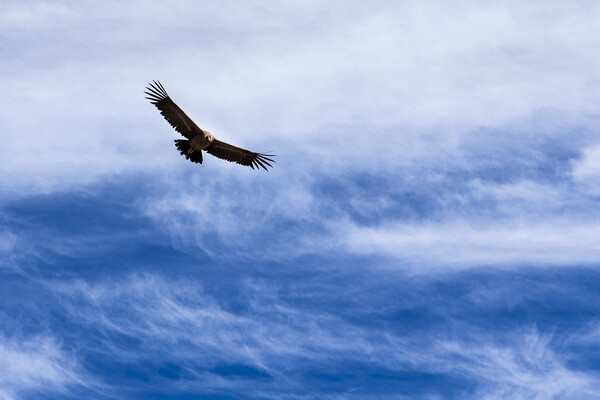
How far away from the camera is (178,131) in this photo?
70875 millimetres

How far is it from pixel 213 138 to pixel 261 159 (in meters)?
3.63

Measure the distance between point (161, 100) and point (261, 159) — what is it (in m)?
7.38

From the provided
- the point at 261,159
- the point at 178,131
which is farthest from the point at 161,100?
the point at 261,159

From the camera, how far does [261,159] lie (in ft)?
240

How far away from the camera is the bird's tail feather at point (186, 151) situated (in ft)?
232

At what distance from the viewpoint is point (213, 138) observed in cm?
7112

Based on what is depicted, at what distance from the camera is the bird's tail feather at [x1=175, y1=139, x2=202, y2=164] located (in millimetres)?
70750

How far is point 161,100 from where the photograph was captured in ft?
230

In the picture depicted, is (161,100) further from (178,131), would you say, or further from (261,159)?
(261,159)

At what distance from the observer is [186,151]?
70.9 metres

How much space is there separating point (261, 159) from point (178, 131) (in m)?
5.64

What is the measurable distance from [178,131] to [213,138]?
2.16 m
